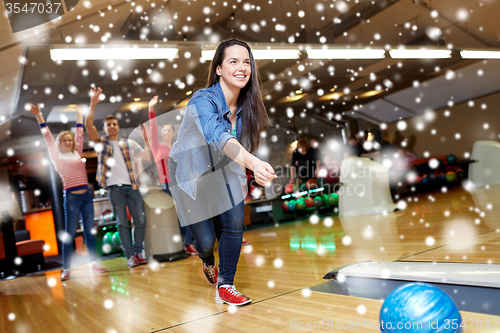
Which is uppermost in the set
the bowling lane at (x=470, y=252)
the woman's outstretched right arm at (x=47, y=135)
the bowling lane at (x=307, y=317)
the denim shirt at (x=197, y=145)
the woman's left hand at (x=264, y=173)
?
the woman's outstretched right arm at (x=47, y=135)

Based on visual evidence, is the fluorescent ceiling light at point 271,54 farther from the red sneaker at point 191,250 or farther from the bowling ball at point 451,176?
the bowling ball at point 451,176

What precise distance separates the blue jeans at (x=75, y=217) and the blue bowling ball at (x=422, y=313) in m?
2.93

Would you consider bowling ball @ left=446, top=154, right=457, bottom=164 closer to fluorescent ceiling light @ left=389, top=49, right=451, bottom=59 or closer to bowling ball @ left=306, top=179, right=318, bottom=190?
fluorescent ceiling light @ left=389, top=49, right=451, bottom=59

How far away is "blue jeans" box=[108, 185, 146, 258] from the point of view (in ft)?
11.7

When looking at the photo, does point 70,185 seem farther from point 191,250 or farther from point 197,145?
point 197,145

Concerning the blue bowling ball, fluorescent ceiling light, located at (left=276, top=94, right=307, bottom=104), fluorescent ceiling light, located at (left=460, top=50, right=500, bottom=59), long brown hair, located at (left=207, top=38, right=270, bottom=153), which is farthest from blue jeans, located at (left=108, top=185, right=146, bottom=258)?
fluorescent ceiling light, located at (left=460, top=50, right=500, bottom=59)

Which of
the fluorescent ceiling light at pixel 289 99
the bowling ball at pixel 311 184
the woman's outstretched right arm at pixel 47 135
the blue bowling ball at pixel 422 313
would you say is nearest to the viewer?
the blue bowling ball at pixel 422 313

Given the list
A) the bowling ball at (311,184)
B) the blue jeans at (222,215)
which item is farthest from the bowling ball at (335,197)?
the blue jeans at (222,215)

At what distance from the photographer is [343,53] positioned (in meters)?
6.31

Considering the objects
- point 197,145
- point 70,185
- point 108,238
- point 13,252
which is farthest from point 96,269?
point 197,145

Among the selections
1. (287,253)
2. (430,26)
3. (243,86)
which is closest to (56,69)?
(287,253)

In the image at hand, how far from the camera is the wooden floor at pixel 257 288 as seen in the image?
5.18 ft

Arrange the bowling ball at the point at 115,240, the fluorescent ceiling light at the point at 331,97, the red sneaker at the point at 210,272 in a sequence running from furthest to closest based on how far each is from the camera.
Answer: the fluorescent ceiling light at the point at 331,97 → the bowling ball at the point at 115,240 → the red sneaker at the point at 210,272

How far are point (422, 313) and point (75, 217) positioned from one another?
3.03 m
